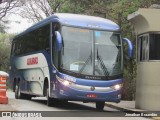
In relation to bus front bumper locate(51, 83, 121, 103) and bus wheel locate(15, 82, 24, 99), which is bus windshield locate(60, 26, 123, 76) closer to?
bus front bumper locate(51, 83, 121, 103)

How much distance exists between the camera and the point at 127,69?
28078mm

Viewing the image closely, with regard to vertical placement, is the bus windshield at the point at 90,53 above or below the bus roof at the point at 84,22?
below

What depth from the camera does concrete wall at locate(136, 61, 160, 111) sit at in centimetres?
1808

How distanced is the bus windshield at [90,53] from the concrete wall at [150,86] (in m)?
1.41

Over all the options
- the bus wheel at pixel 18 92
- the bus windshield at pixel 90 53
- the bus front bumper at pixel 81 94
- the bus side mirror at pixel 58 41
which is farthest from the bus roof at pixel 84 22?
the bus wheel at pixel 18 92

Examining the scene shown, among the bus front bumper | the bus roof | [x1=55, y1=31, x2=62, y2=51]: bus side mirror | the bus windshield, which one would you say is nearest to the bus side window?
the bus roof

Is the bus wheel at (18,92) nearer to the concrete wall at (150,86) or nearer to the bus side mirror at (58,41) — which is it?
the concrete wall at (150,86)

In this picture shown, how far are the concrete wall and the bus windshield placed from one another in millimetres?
1405

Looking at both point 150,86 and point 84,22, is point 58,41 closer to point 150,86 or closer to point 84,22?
point 84,22

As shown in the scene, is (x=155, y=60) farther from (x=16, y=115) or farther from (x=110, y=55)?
(x=16, y=115)

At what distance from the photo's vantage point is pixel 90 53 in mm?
17375

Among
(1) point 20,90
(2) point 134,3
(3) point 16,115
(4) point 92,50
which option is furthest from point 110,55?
(2) point 134,3

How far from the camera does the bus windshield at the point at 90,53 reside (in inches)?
677

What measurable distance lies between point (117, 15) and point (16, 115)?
1730 cm
